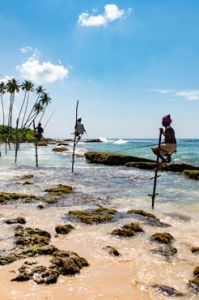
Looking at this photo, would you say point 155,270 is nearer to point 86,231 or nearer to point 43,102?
point 86,231

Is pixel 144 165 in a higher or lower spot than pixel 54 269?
higher

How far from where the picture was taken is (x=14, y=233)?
1037 centimetres

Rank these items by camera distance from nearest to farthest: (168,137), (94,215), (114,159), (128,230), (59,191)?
(128,230), (94,215), (168,137), (59,191), (114,159)

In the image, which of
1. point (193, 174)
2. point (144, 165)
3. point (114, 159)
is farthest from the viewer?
point (114, 159)

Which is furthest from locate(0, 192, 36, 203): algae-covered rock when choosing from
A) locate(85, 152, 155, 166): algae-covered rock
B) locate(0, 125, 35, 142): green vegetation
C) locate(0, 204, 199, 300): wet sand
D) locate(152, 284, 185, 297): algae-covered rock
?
locate(0, 125, 35, 142): green vegetation

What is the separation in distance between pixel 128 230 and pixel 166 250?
1807mm

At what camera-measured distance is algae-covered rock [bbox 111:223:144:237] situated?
35.6 ft

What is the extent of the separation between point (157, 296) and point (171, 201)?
36.6 feet

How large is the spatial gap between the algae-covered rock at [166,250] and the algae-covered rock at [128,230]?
142 cm

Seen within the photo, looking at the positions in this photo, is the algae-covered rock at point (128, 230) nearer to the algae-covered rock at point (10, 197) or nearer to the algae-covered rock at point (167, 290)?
the algae-covered rock at point (167, 290)

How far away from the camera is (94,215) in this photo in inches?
527

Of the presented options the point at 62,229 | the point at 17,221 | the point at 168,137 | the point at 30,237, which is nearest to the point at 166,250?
the point at 62,229

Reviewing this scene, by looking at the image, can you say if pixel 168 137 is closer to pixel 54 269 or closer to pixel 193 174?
pixel 54 269

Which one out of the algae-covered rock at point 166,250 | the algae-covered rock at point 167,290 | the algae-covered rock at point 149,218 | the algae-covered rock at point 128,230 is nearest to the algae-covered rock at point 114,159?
the algae-covered rock at point 149,218
